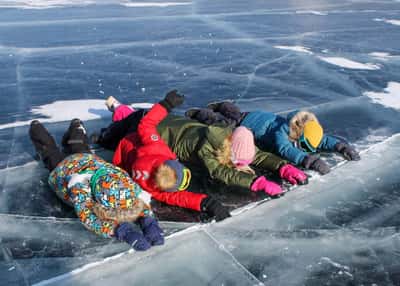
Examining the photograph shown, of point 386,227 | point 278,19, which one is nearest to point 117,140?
point 386,227

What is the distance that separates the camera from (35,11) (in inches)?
475

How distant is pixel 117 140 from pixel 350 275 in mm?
2383

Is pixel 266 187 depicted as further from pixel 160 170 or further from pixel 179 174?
pixel 160 170

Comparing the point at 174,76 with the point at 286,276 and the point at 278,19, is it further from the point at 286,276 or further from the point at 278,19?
the point at 278,19

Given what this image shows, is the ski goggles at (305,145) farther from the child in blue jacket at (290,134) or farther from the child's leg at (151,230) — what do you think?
the child's leg at (151,230)

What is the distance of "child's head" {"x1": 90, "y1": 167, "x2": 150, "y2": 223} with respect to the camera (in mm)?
2514

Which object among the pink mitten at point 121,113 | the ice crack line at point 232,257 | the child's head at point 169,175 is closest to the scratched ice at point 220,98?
the ice crack line at point 232,257

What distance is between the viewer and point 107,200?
8.25 feet

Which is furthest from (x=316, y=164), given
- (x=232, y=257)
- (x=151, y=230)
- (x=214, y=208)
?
(x=151, y=230)

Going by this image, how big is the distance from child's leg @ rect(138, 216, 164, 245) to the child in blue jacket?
145cm

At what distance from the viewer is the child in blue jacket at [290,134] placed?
3467mm

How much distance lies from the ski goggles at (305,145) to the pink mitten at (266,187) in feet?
1.93

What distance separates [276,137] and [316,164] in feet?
1.41

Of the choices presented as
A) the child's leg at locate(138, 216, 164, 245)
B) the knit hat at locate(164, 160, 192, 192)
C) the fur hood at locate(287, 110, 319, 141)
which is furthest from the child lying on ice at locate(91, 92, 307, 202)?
the child's leg at locate(138, 216, 164, 245)
